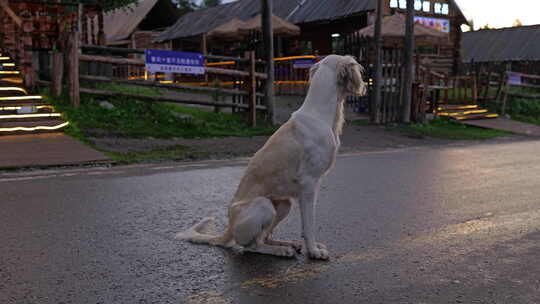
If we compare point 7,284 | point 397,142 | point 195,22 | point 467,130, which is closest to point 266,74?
point 397,142

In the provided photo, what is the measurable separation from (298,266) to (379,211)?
2.04 meters

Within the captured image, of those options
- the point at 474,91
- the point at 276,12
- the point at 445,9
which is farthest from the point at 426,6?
the point at 474,91

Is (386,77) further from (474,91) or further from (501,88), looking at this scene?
(501,88)

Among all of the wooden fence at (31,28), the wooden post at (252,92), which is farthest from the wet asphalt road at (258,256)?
the wooden fence at (31,28)

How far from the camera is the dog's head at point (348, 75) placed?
12.9 feet

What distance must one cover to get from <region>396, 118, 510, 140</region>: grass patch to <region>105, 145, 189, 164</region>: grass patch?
7.84 metres

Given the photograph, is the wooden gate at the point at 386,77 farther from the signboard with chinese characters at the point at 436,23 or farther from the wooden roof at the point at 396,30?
the signboard with chinese characters at the point at 436,23

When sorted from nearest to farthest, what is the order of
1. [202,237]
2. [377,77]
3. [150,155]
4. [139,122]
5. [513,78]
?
[202,237]
[150,155]
[139,122]
[377,77]
[513,78]

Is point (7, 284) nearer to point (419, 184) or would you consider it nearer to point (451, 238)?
point (451, 238)

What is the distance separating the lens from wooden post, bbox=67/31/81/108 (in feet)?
38.7

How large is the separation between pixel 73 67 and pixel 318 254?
382 inches

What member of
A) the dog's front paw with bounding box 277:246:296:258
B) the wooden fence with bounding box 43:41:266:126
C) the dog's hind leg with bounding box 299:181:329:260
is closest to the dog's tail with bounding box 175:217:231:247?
the dog's front paw with bounding box 277:246:296:258

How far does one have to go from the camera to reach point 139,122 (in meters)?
12.1

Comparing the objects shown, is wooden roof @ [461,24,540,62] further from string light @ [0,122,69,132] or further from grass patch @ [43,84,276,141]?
string light @ [0,122,69,132]
